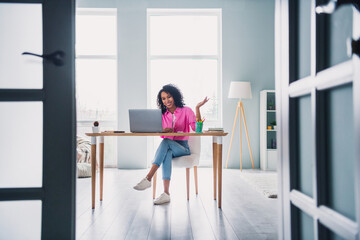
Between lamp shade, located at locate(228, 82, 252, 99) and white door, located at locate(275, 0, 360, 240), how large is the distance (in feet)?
12.5

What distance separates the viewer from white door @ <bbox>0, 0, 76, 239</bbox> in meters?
1.23

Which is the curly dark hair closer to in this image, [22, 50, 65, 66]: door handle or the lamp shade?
the lamp shade

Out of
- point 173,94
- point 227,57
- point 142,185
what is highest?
point 227,57

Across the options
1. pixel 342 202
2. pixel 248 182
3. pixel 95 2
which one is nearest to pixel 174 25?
pixel 95 2

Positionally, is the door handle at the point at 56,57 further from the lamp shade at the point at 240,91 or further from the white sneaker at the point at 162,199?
the lamp shade at the point at 240,91

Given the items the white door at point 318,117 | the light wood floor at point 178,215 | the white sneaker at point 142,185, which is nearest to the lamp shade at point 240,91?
the light wood floor at point 178,215

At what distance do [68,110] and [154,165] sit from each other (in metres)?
1.87

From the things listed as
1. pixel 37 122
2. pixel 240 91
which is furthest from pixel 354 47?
pixel 240 91

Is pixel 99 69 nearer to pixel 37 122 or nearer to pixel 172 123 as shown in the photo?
pixel 172 123

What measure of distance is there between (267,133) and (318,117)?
14.8 ft

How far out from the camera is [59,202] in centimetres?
123

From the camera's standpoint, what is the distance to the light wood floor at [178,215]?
6.83ft

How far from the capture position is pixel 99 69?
229 inches

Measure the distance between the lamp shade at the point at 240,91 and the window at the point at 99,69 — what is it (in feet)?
7.51
